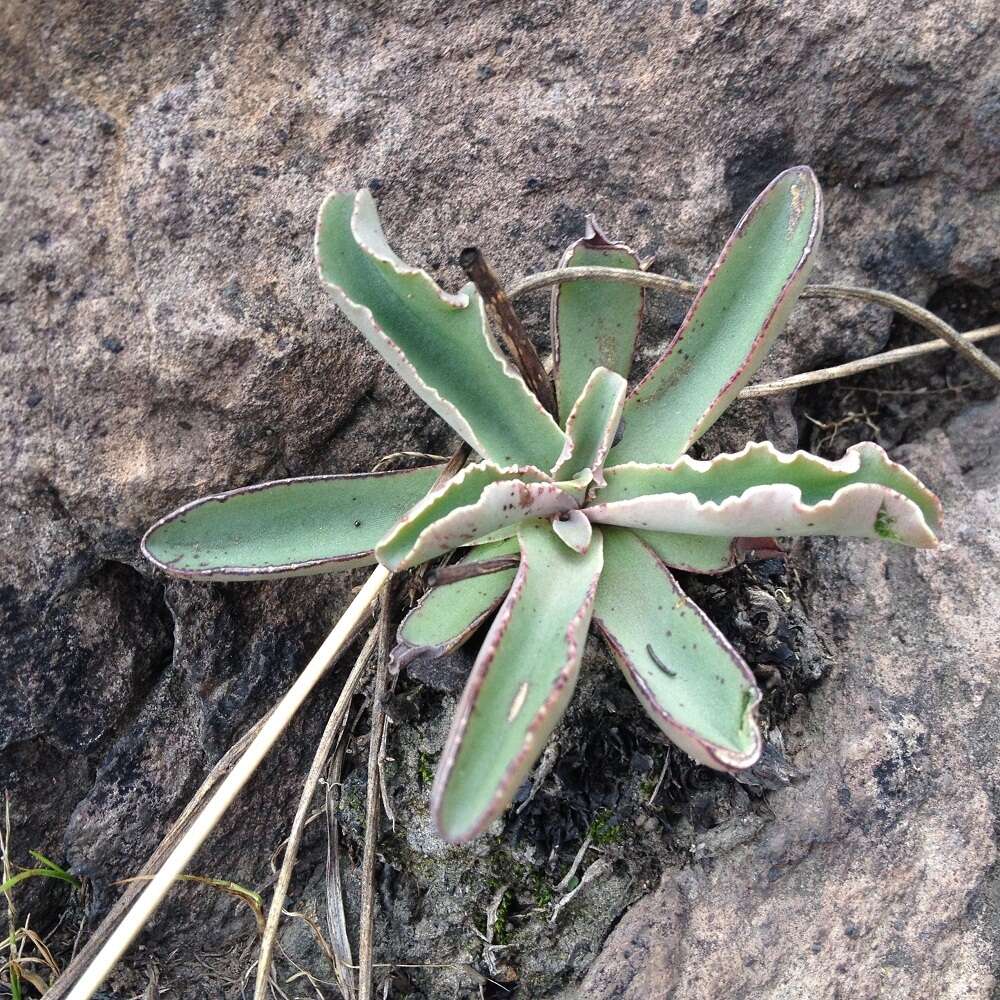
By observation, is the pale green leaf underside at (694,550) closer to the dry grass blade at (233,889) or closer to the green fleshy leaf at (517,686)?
the green fleshy leaf at (517,686)

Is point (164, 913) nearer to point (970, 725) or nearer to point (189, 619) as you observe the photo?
point (189, 619)

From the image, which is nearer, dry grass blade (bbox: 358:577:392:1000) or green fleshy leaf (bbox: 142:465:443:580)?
green fleshy leaf (bbox: 142:465:443:580)

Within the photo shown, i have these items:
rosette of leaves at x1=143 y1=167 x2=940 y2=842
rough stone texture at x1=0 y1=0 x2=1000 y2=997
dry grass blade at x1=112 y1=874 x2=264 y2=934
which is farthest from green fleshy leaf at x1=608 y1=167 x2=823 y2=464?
dry grass blade at x1=112 y1=874 x2=264 y2=934

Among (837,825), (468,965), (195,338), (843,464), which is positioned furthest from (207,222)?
(837,825)

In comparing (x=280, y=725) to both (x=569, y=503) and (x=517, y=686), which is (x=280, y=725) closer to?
(x=517, y=686)

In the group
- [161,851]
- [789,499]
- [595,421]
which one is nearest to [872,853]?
[789,499]

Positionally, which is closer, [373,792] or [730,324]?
[730,324]

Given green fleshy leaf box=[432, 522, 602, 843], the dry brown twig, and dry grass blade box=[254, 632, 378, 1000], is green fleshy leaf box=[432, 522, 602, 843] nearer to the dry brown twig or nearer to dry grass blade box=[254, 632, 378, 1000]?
the dry brown twig
